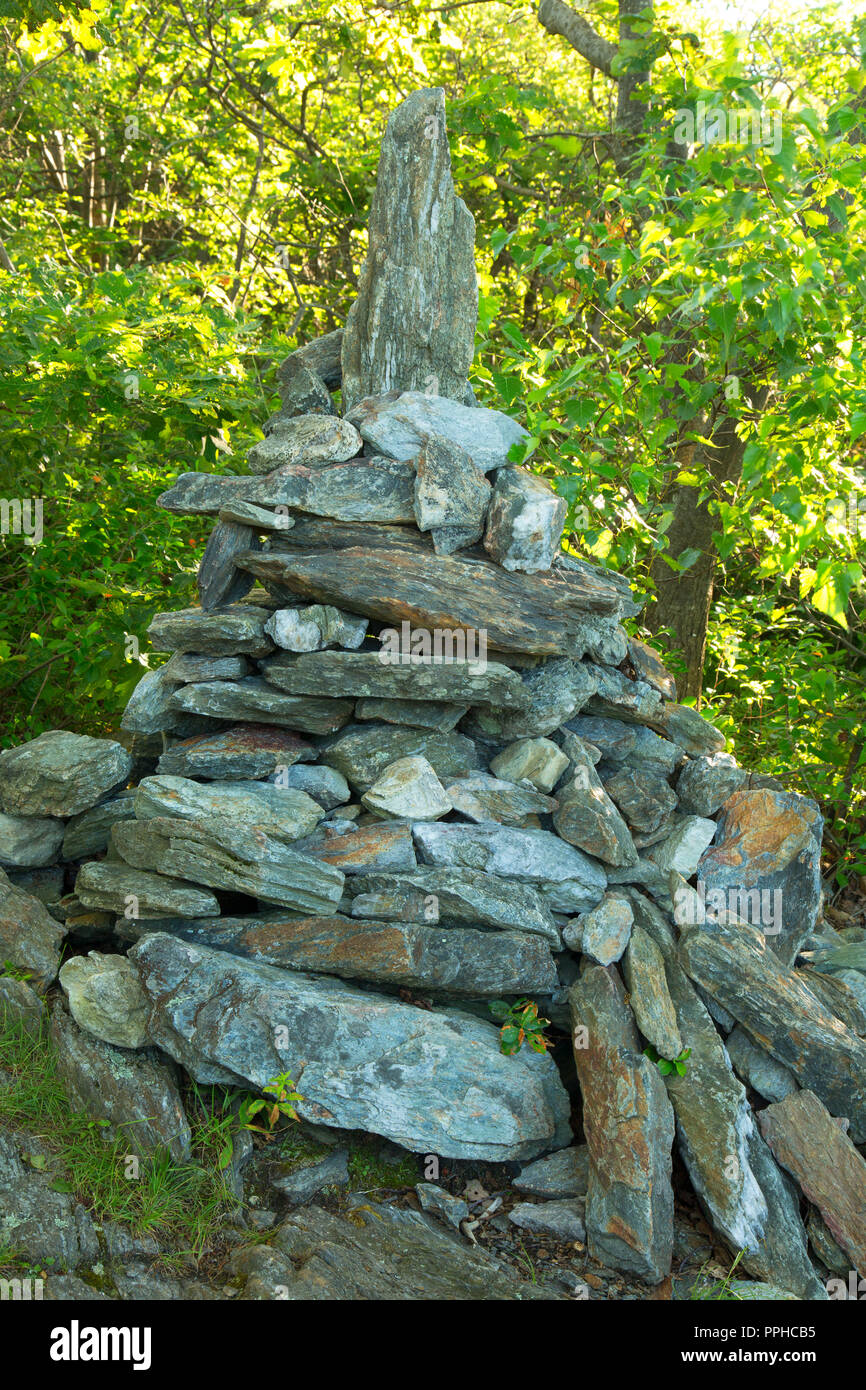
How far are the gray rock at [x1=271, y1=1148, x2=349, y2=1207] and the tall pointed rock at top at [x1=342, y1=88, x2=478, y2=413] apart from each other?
4077 millimetres

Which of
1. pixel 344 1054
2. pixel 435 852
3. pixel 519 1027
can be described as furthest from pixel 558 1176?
pixel 435 852

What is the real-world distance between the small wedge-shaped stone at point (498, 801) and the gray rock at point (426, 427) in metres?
1.74

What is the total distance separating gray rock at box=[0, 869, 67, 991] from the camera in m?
5.04

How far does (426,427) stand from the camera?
18.3ft

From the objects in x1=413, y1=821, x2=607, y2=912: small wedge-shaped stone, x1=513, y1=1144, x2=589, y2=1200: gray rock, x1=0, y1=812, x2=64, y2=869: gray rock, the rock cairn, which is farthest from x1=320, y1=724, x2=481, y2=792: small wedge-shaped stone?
x1=513, y1=1144, x2=589, y2=1200: gray rock

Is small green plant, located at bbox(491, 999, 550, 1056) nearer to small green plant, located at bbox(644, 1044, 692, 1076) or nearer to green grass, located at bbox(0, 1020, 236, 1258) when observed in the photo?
small green plant, located at bbox(644, 1044, 692, 1076)

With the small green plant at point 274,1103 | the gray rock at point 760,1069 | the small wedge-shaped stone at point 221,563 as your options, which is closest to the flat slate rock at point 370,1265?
the small green plant at point 274,1103

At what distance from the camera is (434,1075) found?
453cm

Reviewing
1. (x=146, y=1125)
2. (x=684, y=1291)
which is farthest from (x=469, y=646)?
(x=684, y=1291)

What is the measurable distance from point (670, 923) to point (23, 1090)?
3236 mm

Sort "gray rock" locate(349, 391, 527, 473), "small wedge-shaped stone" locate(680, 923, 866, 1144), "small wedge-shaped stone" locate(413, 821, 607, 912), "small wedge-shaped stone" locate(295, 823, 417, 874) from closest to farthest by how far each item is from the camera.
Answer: "small wedge-shaped stone" locate(680, 923, 866, 1144) → "small wedge-shaped stone" locate(295, 823, 417, 874) → "small wedge-shaped stone" locate(413, 821, 607, 912) → "gray rock" locate(349, 391, 527, 473)

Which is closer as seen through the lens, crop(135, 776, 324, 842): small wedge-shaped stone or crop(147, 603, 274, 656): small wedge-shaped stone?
crop(135, 776, 324, 842): small wedge-shaped stone

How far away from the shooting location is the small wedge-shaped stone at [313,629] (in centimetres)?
523

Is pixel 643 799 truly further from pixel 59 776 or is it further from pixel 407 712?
pixel 59 776
